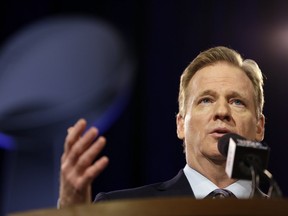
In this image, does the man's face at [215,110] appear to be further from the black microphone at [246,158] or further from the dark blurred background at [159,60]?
the black microphone at [246,158]

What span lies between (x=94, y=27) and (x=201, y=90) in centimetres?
74

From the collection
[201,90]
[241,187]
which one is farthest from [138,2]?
[241,187]

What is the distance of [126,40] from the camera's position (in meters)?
2.54

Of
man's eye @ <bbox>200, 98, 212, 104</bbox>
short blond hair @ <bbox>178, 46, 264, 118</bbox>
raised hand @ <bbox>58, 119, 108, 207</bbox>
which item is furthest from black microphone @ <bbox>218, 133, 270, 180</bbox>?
short blond hair @ <bbox>178, 46, 264, 118</bbox>

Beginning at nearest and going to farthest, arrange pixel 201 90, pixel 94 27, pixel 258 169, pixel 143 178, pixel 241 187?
pixel 258 169
pixel 241 187
pixel 201 90
pixel 143 178
pixel 94 27

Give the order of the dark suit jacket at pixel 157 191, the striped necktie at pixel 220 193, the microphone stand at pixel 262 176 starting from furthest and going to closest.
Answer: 1. the dark suit jacket at pixel 157 191
2. the striped necktie at pixel 220 193
3. the microphone stand at pixel 262 176

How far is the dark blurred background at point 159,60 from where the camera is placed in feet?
7.97

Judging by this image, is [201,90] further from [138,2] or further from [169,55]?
[138,2]

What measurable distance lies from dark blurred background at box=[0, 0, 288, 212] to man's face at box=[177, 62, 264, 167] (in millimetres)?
327

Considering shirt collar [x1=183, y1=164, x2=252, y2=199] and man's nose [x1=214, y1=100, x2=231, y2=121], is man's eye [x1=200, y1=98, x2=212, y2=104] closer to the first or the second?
man's nose [x1=214, y1=100, x2=231, y2=121]

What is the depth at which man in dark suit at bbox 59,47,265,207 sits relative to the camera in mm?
1902

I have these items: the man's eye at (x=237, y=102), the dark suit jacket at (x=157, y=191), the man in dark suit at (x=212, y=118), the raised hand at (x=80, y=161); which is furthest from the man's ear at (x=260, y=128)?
the raised hand at (x=80, y=161)

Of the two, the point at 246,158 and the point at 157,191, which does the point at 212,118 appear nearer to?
the point at 157,191

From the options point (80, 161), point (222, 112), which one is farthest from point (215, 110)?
point (80, 161)
